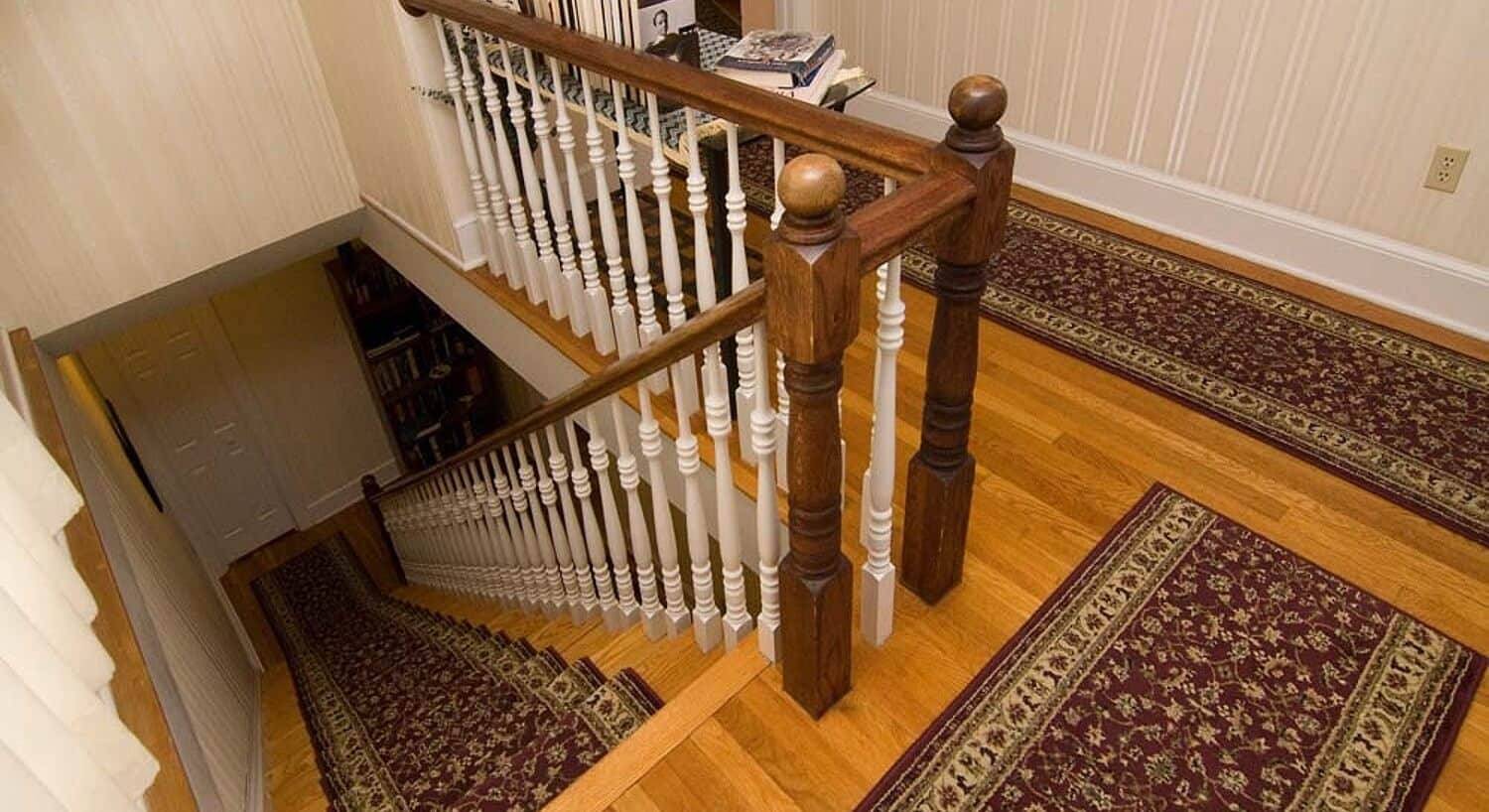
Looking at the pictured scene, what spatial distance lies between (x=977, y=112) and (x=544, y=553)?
6.45 ft

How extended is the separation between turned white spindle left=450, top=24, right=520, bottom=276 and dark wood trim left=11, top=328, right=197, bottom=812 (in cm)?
131

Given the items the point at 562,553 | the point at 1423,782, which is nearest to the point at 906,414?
the point at 562,553

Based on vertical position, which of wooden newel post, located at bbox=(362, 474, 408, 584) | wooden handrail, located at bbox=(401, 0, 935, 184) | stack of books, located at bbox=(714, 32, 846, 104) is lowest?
wooden newel post, located at bbox=(362, 474, 408, 584)

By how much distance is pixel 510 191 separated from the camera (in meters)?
2.65

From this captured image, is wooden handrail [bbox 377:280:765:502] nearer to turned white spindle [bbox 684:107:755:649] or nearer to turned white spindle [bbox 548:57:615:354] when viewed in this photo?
turned white spindle [bbox 684:107:755:649]

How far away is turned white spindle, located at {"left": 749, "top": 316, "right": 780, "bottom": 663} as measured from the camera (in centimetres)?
146

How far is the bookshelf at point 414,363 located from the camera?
523 cm

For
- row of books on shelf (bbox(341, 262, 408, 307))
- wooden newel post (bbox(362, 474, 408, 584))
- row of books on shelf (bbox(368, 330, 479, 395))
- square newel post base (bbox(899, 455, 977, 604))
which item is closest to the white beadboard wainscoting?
square newel post base (bbox(899, 455, 977, 604))

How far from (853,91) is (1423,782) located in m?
1.78

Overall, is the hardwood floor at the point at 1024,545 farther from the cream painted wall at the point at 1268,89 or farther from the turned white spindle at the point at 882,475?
the cream painted wall at the point at 1268,89

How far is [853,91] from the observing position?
2238 millimetres

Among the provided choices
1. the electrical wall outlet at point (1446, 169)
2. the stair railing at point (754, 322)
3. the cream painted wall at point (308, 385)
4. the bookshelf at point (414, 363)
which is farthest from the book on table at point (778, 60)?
the cream painted wall at point (308, 385)

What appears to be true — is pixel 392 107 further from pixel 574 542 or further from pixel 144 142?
pixel 574 542

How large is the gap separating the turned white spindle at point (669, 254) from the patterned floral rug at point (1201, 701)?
0.80 m
